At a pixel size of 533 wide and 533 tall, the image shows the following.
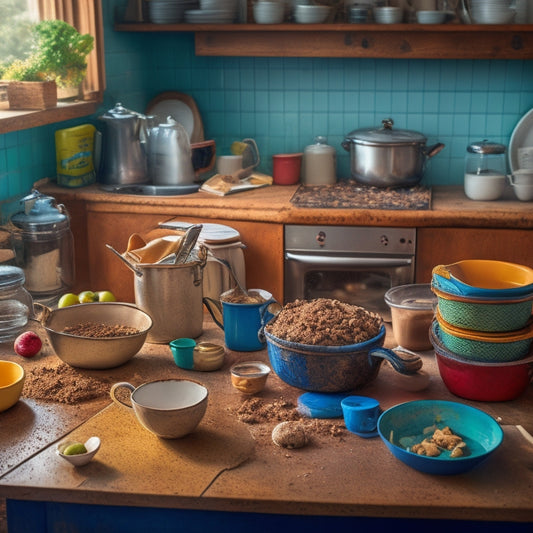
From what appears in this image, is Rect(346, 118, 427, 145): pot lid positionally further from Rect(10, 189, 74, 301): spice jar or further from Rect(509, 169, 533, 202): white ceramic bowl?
Rect(10, 189, 74, 301): spice jar

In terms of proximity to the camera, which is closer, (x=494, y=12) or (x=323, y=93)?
(x=494, y=12)

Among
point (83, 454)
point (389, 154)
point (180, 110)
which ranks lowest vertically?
point (83, 454)

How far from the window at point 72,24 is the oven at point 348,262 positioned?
113 centimetres

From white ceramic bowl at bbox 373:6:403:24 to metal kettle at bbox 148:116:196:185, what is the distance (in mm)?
1082

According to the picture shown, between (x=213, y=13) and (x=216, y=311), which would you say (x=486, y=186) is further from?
(x=216, y=311)

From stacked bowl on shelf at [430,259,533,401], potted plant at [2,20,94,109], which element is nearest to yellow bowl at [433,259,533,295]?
stacked bowl on shelf at [430,259,533,401]

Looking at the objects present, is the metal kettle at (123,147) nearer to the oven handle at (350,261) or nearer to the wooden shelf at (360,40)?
the wooden shelf at (360,40)

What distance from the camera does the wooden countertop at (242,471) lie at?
4.89 ft

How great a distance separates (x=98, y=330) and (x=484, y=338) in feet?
3.14

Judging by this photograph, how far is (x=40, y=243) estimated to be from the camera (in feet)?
10.3

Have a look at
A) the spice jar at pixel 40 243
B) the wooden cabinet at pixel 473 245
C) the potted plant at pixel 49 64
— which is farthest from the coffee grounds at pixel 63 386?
the wooden cabinet at pixel 473 245

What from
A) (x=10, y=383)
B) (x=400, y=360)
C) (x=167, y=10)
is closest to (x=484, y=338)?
(x=400, y=360)

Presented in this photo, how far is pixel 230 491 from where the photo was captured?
152 cm

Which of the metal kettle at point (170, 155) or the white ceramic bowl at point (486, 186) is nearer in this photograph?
the white ceramic bowl at point (486, 186)
